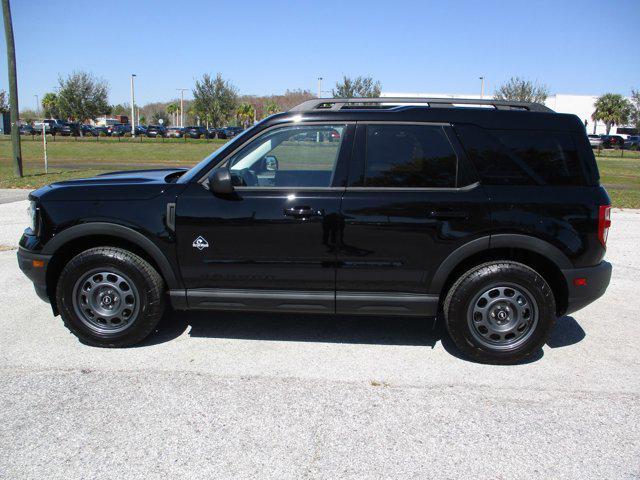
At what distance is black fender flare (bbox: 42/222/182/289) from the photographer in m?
4.13

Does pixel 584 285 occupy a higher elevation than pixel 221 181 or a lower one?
lower

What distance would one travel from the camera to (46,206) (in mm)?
4230

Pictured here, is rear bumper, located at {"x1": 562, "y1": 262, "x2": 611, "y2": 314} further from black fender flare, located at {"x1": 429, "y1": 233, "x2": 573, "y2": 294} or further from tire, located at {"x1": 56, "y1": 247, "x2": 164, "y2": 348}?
tire, located at {"x1": 56, "y1": 247, "x2": 164, "y2": 348}

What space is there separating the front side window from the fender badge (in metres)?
0.50

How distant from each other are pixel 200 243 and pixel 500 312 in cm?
233

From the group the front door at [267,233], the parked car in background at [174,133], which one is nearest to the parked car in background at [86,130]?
the parked car in background at [174,133]

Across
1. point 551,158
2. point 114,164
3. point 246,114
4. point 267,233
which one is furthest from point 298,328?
point 246,114

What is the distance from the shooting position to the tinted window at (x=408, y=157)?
161 inches

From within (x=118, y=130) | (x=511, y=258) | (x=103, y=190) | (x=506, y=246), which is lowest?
(x=511, y=258)

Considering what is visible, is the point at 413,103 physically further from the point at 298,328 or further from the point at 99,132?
the point at 99,132

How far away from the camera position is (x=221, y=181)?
12.8 feet

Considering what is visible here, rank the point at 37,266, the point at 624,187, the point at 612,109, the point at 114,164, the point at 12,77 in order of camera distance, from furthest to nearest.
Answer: the point at 612,109
the point at 114,164
the point at 624,187
the point at 12,77
the point at 37,266

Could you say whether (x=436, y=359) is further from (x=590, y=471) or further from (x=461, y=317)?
(x=590, y=471)

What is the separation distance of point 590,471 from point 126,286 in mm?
3367
